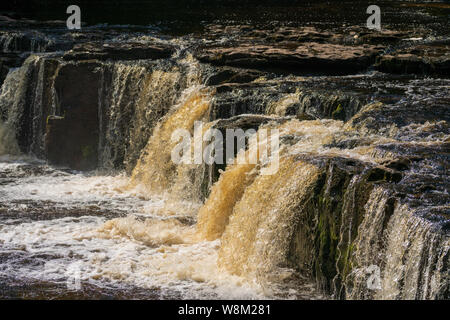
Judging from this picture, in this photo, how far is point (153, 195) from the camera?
12.0 meters

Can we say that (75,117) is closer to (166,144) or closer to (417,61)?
(166,144)

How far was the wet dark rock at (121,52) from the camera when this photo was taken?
14.7m

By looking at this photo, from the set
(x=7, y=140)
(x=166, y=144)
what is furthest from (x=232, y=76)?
(x=7, y=140)

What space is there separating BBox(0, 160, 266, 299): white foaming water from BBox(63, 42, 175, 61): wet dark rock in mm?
3216

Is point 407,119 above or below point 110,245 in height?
above

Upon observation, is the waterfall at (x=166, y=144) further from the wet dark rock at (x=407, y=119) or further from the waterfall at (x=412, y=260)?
the waterfall at (x=412, y=260)

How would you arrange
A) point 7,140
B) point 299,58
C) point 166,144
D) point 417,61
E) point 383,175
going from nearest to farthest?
point 383,175, point 166,144, point 417,61, point 299,58, point 7,140

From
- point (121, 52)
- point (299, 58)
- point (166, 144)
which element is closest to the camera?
point (166, 144)

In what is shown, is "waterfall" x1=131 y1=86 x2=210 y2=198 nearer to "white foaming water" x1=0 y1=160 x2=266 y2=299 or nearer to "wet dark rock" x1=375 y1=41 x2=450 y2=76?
"white foaming water" x1=0 y1=160 x2=266 y2=299

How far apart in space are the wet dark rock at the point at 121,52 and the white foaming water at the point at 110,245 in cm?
322

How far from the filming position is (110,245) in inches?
373

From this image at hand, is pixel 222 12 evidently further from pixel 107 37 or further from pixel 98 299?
pixel 98 299

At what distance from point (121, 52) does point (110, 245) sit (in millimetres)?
6315

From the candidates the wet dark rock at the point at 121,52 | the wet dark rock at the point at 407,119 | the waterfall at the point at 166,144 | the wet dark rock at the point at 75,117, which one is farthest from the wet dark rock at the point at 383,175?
the wet dark rock at the point at 121,52
